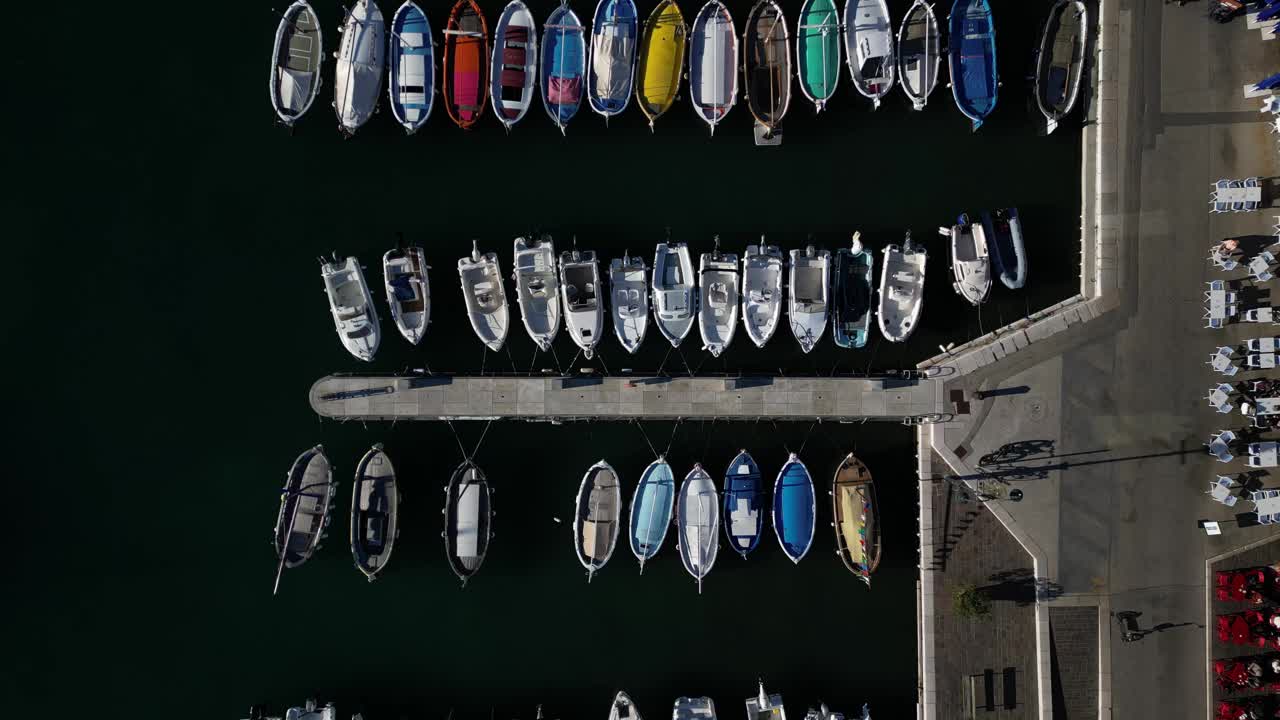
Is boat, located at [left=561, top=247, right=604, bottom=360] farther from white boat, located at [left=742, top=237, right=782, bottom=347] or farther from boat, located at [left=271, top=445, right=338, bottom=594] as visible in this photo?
boat, located at [left=271, top=445, right=338, bottom=594]

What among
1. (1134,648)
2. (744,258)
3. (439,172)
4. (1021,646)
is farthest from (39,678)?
(1134,648)

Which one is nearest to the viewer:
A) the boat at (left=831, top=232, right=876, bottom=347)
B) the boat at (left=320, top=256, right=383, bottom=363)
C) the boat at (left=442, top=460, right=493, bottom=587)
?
the boat at (left=831, top=232, right=876, bottom=347)

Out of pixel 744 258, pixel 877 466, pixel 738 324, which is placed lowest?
pixel 877 466

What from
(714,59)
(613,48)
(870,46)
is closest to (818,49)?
(870,46)

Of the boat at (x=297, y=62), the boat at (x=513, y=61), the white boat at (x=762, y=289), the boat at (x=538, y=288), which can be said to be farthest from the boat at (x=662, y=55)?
the boat at (x=297, y=62)

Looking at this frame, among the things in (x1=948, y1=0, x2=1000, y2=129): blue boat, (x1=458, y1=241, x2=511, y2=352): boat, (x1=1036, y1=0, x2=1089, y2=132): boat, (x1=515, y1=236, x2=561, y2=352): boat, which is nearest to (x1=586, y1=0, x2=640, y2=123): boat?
(x1=515, y1=236, x2=561, y2=352): boat

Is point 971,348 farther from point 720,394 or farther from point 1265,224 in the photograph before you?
point 1265,224
